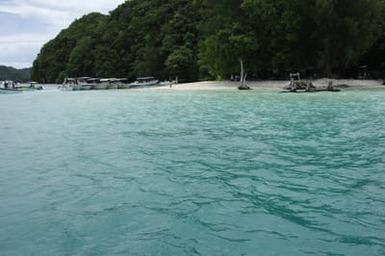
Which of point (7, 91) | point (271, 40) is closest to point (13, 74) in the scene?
point (7, 91)

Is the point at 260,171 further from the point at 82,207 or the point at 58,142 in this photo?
the point at 58,142

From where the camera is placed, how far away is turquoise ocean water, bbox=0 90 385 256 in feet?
21.8

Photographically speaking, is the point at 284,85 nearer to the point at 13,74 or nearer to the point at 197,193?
the point at 197,193

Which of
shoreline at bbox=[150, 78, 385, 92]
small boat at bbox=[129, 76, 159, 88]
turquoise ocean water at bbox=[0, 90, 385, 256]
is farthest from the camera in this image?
small boat at bbox=[129, 76, 159, 88]

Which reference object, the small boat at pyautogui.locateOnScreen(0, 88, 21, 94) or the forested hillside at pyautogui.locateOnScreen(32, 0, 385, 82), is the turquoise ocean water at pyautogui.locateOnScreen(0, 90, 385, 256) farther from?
the small boat at pyautogui.locateOnScreen(0, 88, 21, 94)

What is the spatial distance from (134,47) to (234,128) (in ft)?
248

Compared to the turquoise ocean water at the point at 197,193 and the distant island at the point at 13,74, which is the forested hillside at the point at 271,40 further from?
the distant island at the point at 13,74

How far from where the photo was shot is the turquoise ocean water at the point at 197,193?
6656 millimetres

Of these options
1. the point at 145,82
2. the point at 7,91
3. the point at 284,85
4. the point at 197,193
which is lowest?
the point at 197,193

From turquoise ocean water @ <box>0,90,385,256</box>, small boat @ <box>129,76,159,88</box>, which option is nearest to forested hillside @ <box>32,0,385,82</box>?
small boat @ <box>129,76,159,88</box>

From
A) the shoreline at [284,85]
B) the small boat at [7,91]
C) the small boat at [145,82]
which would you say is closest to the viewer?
the shoreline at [284,85]

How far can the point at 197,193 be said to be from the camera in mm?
9102

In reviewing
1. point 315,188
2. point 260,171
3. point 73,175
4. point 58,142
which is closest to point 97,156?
point 73,175

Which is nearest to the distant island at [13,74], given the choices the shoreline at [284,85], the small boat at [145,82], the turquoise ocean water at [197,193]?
the small boat at [145,82]
